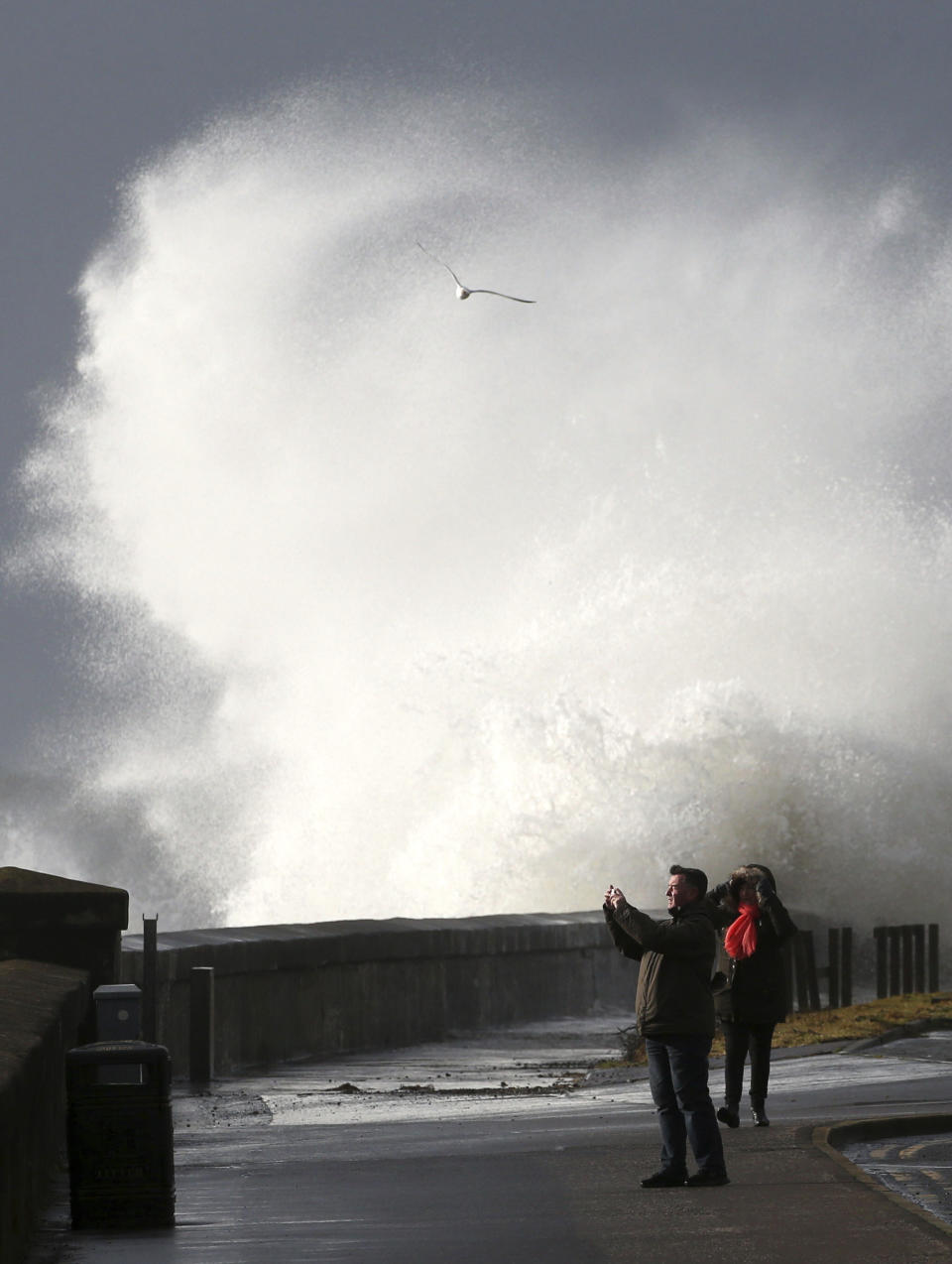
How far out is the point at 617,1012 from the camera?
22453 millimetres

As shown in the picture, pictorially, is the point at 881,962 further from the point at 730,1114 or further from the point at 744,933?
the point at 730,1114

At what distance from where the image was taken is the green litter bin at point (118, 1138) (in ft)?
27.6

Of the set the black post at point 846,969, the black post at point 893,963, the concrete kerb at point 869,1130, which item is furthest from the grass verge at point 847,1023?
the concrete kerb at point 869,1130

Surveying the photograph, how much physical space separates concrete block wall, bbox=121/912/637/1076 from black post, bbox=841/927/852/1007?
2.11m

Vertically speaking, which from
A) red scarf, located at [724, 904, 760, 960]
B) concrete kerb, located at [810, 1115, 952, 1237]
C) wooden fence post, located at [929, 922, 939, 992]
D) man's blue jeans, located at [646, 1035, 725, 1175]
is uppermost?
red scarf, located at [724, 904, 760, 960]

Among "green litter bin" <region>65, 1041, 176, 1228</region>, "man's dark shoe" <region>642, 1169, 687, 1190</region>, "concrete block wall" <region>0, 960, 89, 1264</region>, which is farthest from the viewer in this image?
"man's dark shoe" <region>642, 1169, 687, 1190</region>

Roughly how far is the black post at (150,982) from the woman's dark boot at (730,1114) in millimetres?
3820

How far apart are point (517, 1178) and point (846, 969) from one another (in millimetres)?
12841

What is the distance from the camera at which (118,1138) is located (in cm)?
844

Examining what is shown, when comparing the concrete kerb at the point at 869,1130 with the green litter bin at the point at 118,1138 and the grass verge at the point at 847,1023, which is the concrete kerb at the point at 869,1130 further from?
the grass verge at the point at 847,1023

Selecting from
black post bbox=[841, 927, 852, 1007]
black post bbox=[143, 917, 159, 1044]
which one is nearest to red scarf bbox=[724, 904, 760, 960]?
black post bbox=[143, 917, 159, 1044]

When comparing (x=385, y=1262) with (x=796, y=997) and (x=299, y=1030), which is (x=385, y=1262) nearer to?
(x=299, y=1030)

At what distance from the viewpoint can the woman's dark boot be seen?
39.0ft

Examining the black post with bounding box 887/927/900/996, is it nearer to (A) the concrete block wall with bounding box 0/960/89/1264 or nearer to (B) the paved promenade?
(B) the paved promenade
